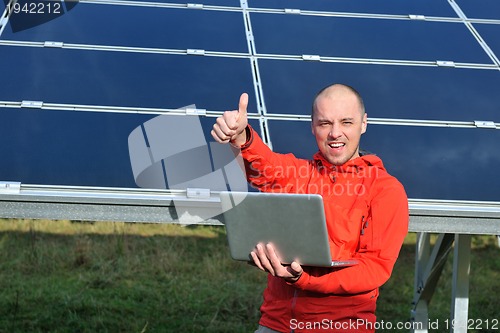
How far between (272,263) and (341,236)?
14.9 inches

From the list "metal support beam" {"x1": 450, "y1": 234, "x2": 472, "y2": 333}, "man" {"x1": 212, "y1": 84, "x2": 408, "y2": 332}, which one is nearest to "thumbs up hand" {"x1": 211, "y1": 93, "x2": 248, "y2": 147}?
"man" {"x1": 212, "y1": 84, "x2": 408, "y2": 332}

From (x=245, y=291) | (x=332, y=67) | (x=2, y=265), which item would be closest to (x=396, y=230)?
(x=332, y=67)

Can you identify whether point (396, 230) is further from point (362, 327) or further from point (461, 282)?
point (461, 282)

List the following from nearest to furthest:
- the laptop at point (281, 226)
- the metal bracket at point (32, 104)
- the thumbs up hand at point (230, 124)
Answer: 1. the laptop at point (281, 226)
2. the thumbs up hand at point (230, 124)
3. the metal bracket at point (32, 104)

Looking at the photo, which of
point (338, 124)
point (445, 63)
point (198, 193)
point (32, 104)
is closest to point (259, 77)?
point (445, 63)

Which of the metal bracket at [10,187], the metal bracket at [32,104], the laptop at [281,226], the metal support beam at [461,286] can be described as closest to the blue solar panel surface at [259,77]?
the metal bracket at [32,104]

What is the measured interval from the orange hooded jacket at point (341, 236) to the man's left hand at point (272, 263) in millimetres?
70

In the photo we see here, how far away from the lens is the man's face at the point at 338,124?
14.8 ft

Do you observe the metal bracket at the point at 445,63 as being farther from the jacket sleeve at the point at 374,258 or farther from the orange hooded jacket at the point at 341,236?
the jacket sleeve at the point at 374,258

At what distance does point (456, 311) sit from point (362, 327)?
2.62m

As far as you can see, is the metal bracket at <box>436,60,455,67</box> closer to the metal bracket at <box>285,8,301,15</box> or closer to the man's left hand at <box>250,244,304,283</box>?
the metal bracket at <box>285,8,301,15</box>

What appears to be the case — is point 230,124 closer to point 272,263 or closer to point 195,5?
point 272,263

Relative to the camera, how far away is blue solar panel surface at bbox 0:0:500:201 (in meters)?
6.21

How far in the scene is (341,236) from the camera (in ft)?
14.7
